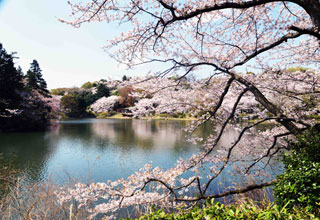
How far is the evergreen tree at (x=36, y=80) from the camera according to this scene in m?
18.5

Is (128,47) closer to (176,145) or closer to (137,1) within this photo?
(137,1)

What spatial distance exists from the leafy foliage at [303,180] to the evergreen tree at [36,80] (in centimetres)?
2165

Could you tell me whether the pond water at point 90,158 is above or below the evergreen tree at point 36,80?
below

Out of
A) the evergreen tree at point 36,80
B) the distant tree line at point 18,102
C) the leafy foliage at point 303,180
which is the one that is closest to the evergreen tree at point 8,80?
the distant tree line at point 18,102

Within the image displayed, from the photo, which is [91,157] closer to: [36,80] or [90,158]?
[90,158]

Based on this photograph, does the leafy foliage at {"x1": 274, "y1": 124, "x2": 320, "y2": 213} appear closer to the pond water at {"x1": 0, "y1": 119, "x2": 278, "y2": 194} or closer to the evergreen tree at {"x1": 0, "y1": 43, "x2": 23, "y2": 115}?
the pond water at {"x1": 0, "y1": 119, "x2": 278, "y2": 194}

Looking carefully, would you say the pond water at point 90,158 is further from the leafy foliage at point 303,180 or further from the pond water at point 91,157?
the leafy foliage at point 303,180

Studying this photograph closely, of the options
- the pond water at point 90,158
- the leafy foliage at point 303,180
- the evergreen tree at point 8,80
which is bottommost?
the pond water at point 90,158

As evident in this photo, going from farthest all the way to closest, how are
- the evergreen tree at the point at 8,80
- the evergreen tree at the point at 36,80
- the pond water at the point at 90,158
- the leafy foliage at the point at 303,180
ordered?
the evergreen tree at the point at 36,80 → the evergreen tree at the point at 8,80 → the pond water at the point at 90,158 → the leafy foliage at the point at 303,180

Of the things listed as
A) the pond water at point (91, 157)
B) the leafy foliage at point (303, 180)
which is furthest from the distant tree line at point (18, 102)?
the leafy foliage at point (303, 180)

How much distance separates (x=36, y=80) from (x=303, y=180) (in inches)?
884

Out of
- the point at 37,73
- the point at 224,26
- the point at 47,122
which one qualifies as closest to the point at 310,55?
the point at 224,26

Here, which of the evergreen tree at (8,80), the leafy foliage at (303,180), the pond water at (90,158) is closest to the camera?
the leafy foliage at (303,180)

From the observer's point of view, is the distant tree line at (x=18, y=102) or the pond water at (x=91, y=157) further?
the distant tree line at (x=18, y=102)
